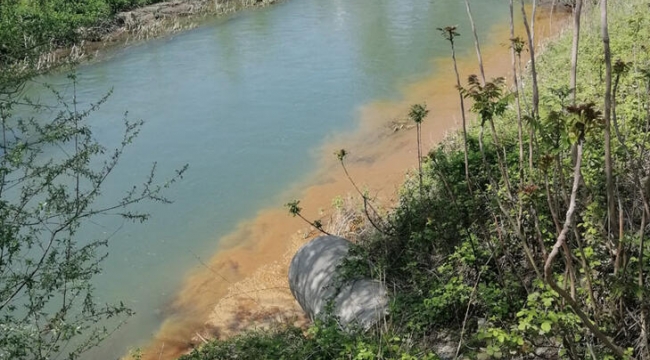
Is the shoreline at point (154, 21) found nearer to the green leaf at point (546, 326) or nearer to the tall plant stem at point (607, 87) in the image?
the green leaf at point (546, 326)

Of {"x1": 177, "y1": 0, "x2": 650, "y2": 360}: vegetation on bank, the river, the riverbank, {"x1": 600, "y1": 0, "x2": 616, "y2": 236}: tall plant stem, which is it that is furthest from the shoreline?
{"x1": 600, "y1": 0, "x2": 616, "y2": 236}: tall plant stem

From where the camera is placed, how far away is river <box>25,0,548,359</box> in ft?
24.8

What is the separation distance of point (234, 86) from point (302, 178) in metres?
4.83

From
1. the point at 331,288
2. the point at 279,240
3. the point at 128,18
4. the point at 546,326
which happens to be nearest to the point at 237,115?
the point at 279,240

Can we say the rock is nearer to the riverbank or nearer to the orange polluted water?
the orange polluted water

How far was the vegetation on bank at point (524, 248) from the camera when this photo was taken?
248 centimetres

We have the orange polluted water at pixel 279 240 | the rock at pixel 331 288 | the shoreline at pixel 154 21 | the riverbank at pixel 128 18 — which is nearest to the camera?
the rock at pixel 331 288

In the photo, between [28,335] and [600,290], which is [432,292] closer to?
[600,290]

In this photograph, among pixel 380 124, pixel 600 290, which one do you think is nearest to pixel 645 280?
pixel 600 290

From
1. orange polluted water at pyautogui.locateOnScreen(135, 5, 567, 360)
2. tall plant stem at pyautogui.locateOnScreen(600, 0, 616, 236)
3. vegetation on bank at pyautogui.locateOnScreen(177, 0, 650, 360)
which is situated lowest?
orange polluted water at pyautogui.locateOnScreen(135, 5, 567, 360)

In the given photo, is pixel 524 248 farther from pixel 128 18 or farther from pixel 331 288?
pixel 128 18

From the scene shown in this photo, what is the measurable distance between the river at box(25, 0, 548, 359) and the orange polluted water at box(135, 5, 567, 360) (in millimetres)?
41

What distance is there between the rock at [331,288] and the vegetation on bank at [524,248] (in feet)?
0.49

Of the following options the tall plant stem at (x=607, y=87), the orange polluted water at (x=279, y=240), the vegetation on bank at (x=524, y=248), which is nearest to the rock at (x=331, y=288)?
the vegetation on bank at (x=524, y=248)
